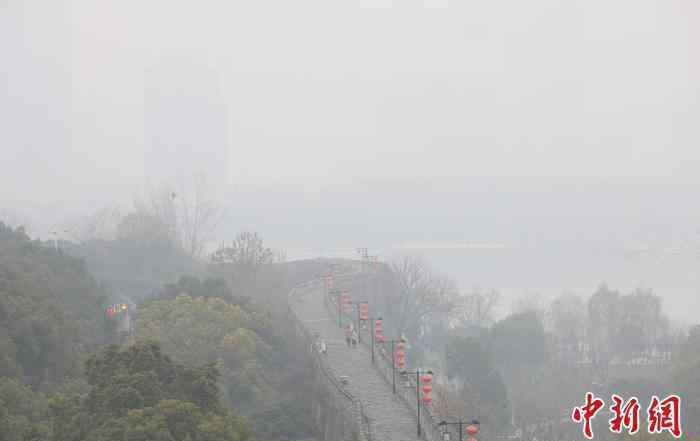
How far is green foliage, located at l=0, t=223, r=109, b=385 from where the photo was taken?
21984 millimetres

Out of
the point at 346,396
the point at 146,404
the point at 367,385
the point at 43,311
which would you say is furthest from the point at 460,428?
the point at 43,311

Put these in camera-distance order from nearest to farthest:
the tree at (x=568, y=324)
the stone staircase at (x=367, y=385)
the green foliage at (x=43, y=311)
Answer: the stone staircase at (x=367, y=385) → the green foliage at (x=43, y=311) → the tree at (x=568, y=324)

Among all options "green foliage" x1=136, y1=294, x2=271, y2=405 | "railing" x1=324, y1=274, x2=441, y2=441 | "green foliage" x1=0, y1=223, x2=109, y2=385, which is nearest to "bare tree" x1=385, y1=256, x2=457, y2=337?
"railing" x1=324, y1=274, x2=441, y2=441

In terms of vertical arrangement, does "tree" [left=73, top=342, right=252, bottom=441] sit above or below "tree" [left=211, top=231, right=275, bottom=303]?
below

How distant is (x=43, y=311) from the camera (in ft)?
80.7

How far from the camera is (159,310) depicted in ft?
102

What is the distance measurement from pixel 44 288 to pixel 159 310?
4460mm

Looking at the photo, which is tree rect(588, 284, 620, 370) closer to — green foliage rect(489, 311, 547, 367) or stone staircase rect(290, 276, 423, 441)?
green foliage rect(489, 311, 547, 367)

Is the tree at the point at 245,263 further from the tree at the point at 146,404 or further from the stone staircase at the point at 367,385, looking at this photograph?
the tree at the point at 146,404

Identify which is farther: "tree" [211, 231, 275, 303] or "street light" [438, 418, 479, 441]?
"tree" [211, 231, 275, 303]

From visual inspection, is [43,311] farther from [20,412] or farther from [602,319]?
[602,319]

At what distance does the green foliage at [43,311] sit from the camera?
2198cm

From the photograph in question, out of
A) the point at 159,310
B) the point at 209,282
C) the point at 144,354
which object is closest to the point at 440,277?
the point at 209,282

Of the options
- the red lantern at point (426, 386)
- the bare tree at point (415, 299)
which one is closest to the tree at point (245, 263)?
the bare tree at point (415, 299)
